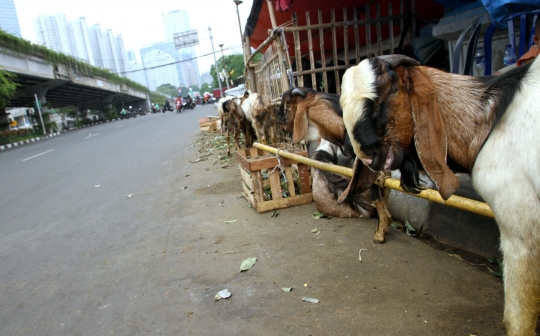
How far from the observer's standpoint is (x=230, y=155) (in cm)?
880

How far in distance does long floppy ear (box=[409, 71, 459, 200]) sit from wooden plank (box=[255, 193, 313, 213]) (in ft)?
9.87

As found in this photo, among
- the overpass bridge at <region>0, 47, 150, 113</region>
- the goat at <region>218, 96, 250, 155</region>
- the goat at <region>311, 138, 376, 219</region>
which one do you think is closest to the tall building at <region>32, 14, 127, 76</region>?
the overpass bridge at <region>0, 47, 150, 113</region>

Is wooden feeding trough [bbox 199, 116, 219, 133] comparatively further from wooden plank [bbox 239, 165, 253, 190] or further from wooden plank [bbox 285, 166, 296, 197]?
wooden plank [bbox 285, 166, 296, 197]

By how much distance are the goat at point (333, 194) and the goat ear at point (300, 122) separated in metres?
0.30

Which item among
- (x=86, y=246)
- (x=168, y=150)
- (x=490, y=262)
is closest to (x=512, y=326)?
(x=490, y=262)

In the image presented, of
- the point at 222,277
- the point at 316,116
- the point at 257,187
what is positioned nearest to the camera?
the point at 222,277

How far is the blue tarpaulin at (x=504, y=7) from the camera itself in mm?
2803

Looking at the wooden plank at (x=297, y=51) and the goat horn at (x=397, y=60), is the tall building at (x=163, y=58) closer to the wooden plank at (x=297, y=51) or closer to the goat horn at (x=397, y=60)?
the wooden plank at (x=297, y=51)

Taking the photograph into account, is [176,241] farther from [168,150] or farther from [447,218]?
[168,150]

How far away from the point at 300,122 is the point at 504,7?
6.66 ft

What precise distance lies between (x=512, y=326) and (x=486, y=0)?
2542 millimetres

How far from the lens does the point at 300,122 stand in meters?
4.09

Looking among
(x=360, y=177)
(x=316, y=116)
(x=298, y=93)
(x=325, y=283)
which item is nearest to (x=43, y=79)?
(x=298, y=93)

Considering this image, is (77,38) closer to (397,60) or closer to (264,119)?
(264,119)
